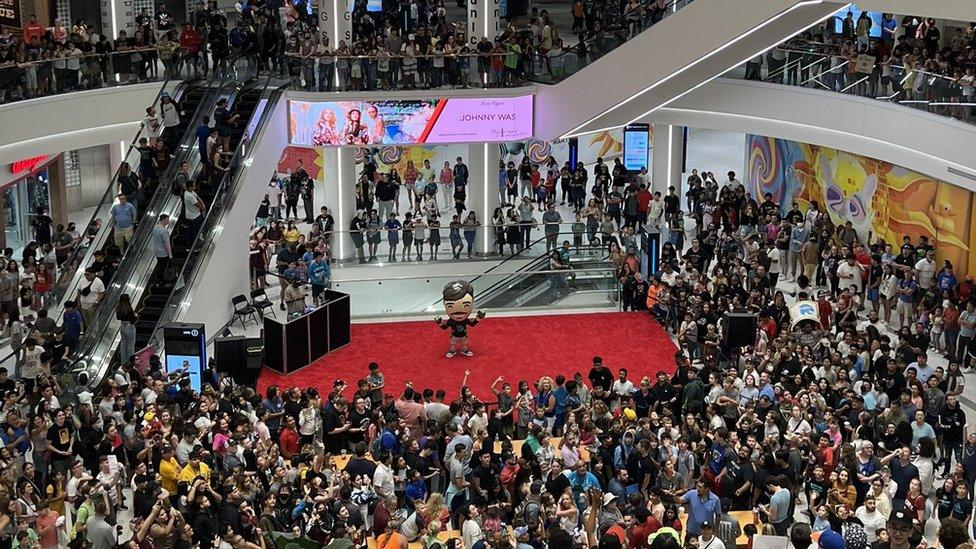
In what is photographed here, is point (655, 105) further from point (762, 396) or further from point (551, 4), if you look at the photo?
point (551, 4)

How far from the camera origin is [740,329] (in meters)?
22.8

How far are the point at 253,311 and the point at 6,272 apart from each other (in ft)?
14.7

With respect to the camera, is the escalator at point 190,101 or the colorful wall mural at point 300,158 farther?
the colorful wall mural at point 300,158

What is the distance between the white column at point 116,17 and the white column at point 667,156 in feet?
41.6

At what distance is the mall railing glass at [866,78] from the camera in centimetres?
2328

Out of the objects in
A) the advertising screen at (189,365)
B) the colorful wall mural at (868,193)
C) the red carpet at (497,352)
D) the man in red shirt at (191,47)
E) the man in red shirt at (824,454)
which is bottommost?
the red carpet at (497,352)

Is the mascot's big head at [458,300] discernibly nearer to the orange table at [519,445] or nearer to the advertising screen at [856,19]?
the orange table at [519,445]

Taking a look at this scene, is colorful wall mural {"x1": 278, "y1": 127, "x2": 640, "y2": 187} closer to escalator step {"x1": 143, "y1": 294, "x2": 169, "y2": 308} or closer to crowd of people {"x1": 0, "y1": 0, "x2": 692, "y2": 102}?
crowd of people {"x1": 0, "y1": 0, "x2": 692, "y2": 102}

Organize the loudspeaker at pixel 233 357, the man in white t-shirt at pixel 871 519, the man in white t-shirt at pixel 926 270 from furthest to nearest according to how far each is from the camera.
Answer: the man in white t-shirt at pixel 926 270, the loudspeaker at pixel 233 357, the man in white t-shirt at pixel 871 519

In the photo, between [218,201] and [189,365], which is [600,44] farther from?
[189,365]

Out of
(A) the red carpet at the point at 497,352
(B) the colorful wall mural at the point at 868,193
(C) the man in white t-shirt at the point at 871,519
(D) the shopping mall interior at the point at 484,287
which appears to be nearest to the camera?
(C) the man in white t-shirt at the point at 871,519

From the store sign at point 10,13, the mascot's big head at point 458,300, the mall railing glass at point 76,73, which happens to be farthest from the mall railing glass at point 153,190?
the store sign at point 10,13

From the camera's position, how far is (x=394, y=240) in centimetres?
2797

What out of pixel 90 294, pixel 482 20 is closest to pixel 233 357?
pixel 90 294
